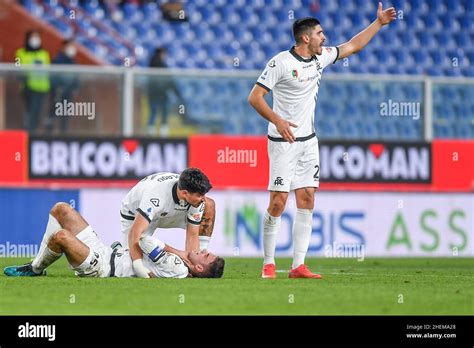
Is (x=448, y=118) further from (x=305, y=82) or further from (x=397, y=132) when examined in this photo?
(x=305, y=82)

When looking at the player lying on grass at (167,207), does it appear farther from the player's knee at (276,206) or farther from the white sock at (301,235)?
the white sock at (301,235)

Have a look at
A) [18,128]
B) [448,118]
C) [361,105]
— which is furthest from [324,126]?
[18,128]

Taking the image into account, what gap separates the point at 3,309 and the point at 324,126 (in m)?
→ 9.74

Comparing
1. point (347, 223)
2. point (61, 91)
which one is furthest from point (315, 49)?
point (61, 91)

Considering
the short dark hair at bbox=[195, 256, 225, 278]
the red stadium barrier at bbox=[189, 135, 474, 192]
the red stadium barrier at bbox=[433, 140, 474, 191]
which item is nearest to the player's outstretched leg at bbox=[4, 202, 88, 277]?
the short dark hair at bbox=[195, 256, 225, 278]

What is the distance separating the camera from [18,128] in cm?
1695

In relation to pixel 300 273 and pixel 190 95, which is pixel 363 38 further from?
pixel 190 95

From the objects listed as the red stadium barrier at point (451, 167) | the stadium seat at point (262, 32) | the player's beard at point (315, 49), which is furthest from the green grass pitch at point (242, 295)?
the stadium seat at point (262, 32)

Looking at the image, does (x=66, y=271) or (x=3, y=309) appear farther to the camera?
(x=66, y=271)

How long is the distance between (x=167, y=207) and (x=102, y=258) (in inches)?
30.6

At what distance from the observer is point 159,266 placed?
11375 mm

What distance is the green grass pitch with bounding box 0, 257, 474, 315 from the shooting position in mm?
9016

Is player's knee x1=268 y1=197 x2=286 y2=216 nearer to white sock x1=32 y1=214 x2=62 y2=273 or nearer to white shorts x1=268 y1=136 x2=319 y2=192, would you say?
white shorts x1=268 y1=136 x2=319 y2=192

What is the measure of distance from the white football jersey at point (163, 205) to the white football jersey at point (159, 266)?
295mm
